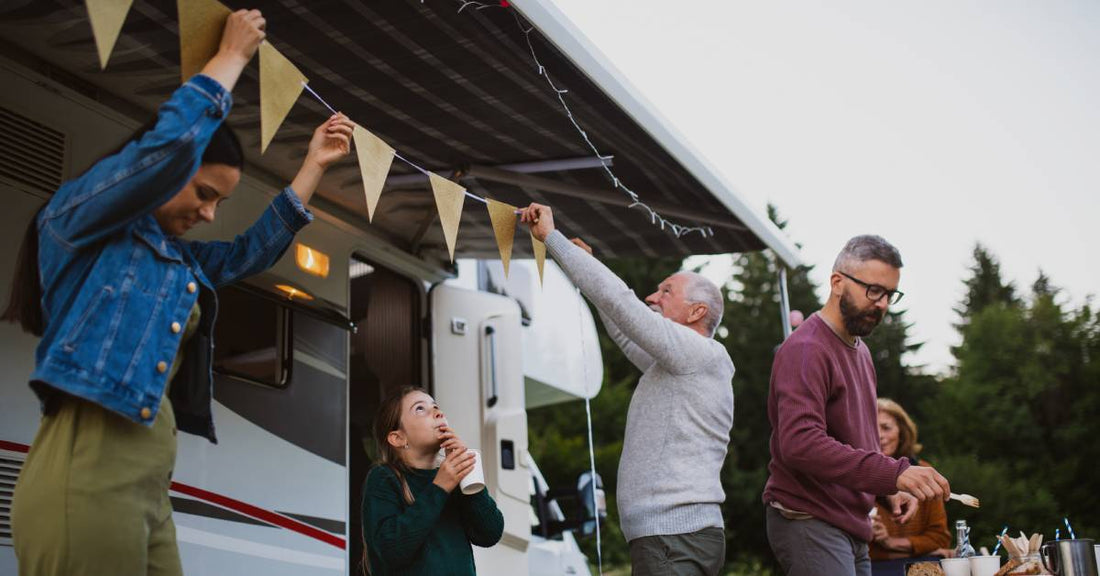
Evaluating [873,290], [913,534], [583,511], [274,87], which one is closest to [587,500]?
[583,511]

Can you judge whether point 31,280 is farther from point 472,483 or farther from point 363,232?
point 363,232

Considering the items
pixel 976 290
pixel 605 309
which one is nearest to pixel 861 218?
pixel 976 290

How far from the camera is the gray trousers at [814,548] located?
305 cm

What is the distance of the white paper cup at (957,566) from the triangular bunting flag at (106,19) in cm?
283

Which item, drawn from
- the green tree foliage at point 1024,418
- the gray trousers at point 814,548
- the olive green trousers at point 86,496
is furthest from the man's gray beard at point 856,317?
the green tree foliage at point 1024,418

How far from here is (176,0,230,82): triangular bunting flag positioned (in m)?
2.21

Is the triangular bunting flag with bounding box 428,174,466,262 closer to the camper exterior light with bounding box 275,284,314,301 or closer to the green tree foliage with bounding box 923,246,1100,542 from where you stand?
the camper exterior light with bounding box 275,284,314,301

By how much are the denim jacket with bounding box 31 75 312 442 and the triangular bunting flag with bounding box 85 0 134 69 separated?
17cm

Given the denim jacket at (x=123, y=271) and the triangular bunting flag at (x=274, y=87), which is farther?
the triangular bunting flag at (x=274, y=87)

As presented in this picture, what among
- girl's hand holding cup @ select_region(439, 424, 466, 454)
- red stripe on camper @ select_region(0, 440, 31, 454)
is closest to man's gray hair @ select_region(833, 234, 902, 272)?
girl's hand holding cup @ select_region(439, 424, 466, 454)

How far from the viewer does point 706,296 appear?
3.54 meters

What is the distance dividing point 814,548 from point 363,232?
2.75 metres

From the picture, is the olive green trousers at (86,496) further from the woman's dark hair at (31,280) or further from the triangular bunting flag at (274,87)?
the triangular bunting flag at (274,87)

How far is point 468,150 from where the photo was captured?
4375mm
